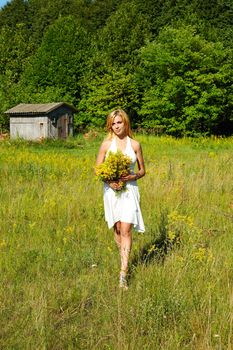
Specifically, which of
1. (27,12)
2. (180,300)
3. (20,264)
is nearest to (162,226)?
(20,264)

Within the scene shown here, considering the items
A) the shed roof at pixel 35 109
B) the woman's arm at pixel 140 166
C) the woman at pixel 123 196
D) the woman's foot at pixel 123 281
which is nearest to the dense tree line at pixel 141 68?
the shed roof at pixel 35 109

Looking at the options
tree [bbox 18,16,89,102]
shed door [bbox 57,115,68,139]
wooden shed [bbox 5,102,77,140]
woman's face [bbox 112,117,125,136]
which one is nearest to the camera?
woman's face [bbox 112,117,125,136]

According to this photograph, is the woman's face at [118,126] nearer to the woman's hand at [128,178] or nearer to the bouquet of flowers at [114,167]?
the bouquet of flowers at [114,167]

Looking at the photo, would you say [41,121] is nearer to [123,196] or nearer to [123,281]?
[123,196]

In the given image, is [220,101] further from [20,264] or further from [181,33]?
[20,264]

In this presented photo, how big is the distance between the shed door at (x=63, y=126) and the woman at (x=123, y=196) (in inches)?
991

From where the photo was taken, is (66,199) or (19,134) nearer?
(66,199)

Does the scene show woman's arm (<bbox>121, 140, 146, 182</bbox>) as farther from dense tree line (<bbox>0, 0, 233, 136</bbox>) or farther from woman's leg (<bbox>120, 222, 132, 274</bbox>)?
dense tree line (<bbox>0, 0, 233, 136</bbox>)

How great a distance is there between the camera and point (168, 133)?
109 feet

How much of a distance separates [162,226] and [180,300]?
2.57m

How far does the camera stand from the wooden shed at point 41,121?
2869 centimetres

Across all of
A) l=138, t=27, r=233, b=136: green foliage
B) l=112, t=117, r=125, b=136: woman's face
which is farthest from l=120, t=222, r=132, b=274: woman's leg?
l=138, t=27, r=233, b=136: green foliage

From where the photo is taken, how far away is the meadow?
3.33 metres

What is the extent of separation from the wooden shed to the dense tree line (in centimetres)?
379
